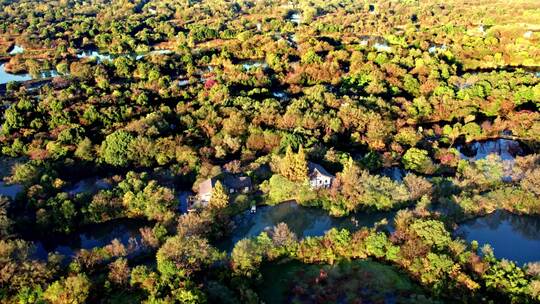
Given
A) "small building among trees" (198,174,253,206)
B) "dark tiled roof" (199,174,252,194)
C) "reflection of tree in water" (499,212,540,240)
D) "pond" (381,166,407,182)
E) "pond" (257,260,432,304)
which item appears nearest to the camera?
"pond" (257,260,432,304)

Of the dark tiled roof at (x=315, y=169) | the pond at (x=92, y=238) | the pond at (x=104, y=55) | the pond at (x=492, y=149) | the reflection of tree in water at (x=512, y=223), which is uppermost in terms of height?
the dark tiled roof at (x=315, y=169)

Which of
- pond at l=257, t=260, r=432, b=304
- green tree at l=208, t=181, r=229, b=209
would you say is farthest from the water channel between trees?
pond at l=257, t=260, r=432, b=304

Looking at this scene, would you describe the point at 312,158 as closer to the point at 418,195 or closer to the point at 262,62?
the point at 418,195

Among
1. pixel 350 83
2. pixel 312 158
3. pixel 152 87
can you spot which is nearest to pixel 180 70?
pixel 152 87

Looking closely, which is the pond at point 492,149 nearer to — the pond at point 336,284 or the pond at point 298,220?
the pond at point 298,220

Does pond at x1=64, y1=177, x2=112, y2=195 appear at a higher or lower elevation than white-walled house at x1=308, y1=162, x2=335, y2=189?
lower

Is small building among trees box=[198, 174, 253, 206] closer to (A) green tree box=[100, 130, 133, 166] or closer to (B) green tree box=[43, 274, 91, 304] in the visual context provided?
(A) green tree box=[100, 130, 133, 166]

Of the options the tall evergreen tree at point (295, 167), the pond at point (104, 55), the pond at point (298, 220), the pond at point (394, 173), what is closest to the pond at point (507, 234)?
the pond at point (298, 220)

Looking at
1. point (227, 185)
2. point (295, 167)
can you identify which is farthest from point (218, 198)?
point (295, 167)
